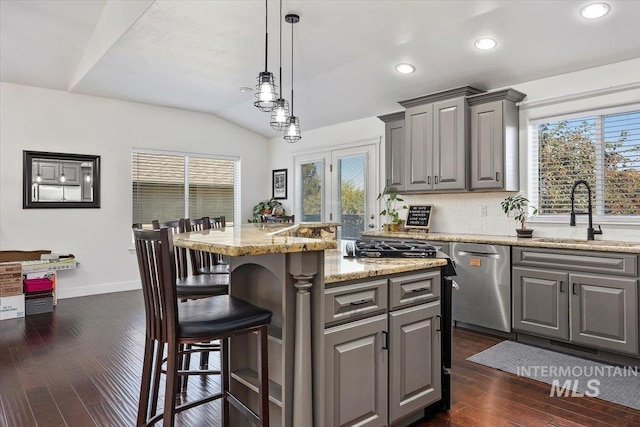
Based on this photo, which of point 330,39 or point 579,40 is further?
point 330,39

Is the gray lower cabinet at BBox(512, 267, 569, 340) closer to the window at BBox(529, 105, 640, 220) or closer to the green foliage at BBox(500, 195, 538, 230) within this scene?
the green foliage at BBox(500, 195, 538, 230)

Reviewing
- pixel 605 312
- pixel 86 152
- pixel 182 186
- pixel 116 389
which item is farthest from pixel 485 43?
pixel 86 152

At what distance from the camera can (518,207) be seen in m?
4.15

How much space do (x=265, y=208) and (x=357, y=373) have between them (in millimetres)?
5519

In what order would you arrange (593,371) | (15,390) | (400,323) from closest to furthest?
(400,323)
(15,390)
(593,371)

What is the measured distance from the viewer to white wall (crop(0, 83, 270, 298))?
515cm

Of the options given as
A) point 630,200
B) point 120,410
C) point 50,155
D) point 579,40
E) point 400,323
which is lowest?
point 120,410

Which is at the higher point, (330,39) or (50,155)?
(330,39)

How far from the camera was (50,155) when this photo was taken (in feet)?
17.6

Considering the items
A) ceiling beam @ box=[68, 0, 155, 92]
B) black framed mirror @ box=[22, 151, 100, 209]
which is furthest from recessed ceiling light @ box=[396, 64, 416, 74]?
black framed mirror @ box=[22, 151, 100, 209]

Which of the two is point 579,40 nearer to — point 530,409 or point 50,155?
point 530,409

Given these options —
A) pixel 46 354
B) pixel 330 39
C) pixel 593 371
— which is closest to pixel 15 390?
pixel 46 354

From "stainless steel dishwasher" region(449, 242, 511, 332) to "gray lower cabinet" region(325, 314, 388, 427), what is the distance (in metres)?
2.22

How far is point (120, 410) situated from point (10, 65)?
4.39 metres
